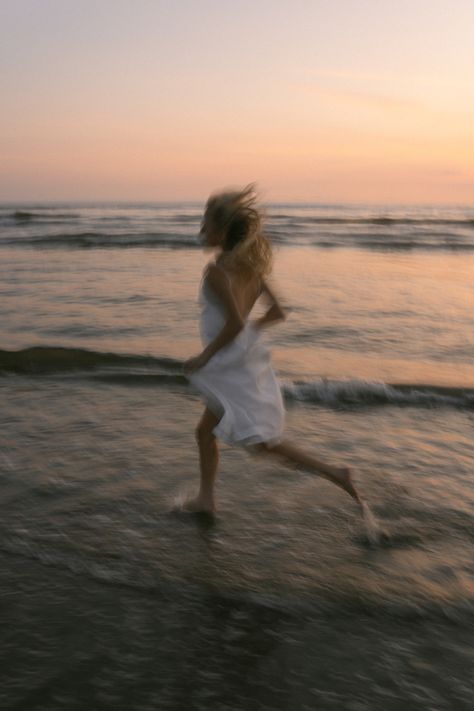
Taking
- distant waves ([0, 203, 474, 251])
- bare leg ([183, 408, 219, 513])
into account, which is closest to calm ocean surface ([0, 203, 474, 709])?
bare leg ([183, 408, 219, 513])

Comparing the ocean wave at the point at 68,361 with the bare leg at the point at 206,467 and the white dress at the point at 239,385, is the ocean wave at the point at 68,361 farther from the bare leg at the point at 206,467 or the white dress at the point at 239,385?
the white dress at the point at 239,385

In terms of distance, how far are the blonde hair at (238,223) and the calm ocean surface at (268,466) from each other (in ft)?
4.62

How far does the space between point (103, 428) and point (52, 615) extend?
2.64 meters

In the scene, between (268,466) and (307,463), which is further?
(268,466)

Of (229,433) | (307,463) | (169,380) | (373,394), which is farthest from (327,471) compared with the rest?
(169,380)

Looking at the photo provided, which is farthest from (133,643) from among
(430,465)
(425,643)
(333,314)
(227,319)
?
(333,314)

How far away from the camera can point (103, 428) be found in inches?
219

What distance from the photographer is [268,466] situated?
190 inches

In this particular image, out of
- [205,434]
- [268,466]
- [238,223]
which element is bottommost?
[268,466]

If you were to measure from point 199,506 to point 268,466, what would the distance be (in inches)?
34.9

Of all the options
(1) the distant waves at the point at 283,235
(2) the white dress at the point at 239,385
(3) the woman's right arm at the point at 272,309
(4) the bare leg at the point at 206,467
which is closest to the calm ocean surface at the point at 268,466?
(4) the bare leg at the point at 206,467

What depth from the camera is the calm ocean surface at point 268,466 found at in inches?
127

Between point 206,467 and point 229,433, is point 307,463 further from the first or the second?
point 206,467

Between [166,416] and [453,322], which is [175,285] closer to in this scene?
[453,322]
